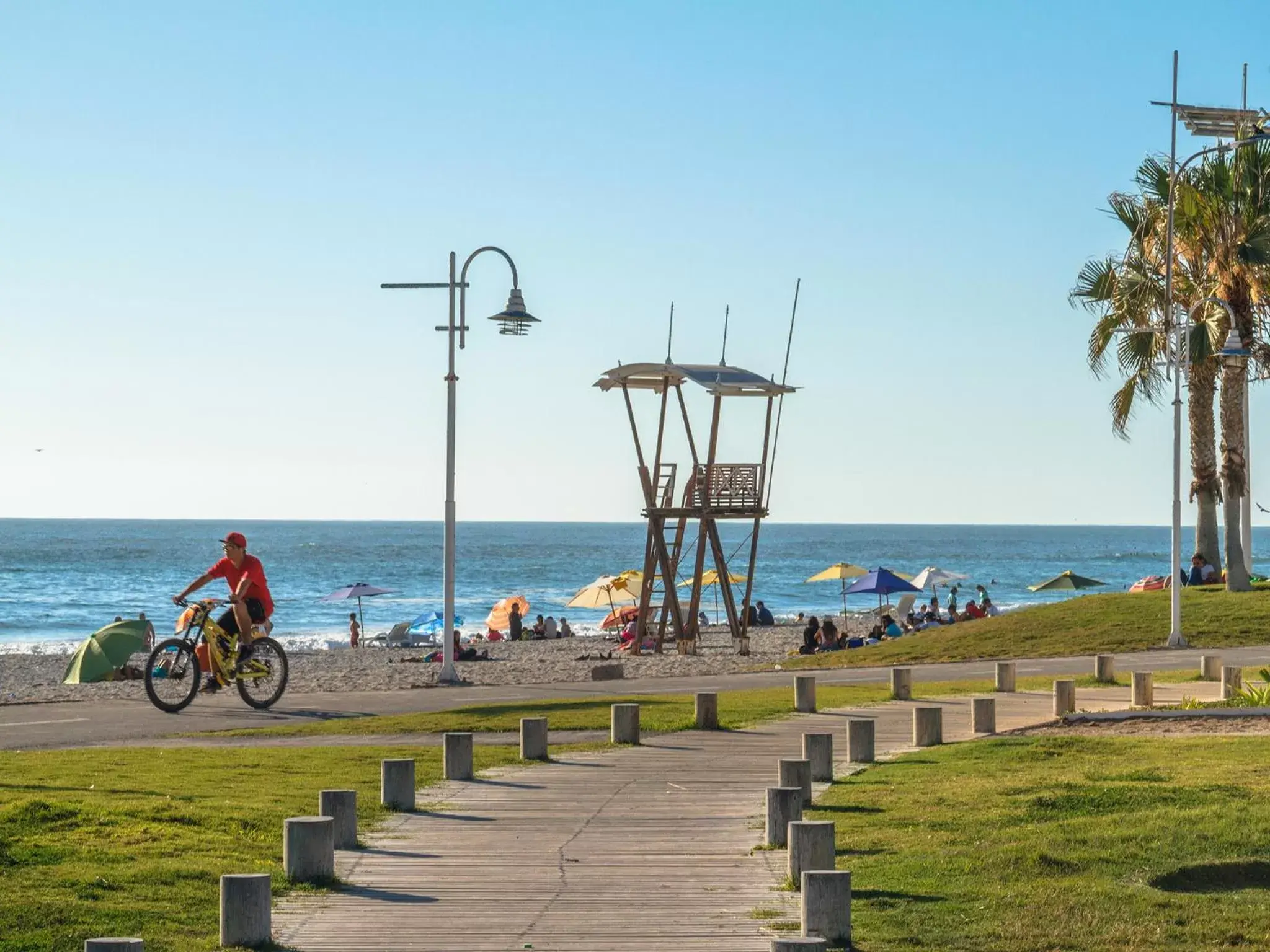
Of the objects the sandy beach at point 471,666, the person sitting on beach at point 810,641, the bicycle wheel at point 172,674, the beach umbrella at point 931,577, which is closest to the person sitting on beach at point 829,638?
the person sitting on beach at point 810,641

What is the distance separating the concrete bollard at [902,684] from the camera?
19.8 metres

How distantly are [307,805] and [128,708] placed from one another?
32.6 feet

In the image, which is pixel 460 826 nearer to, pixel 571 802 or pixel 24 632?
pixel 571 802

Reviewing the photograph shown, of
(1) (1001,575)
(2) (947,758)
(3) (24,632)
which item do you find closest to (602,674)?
(2) (947,758)

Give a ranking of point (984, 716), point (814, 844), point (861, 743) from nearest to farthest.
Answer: point (814, 844) → point (861, 743) → point (984, 716)

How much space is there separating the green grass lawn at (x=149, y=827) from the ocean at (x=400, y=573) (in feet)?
100.0

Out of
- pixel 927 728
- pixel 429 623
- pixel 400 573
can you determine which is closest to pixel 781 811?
pixel 927 728

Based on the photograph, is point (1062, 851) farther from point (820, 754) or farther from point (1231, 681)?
point (1231, 681)

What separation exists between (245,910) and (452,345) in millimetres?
18262

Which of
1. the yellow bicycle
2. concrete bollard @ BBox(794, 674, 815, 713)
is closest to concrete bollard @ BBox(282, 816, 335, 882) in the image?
concrete bollard @ BBox(794, 674, 815, 713)

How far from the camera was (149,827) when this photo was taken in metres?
9.99

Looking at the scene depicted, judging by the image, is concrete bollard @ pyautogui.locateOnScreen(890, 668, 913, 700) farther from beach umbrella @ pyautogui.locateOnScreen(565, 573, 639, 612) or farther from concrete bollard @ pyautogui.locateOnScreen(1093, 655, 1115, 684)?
beach umbrella @ pyautogui.locateOnScreen(565, 573, 639, 612)

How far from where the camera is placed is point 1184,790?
10859mm

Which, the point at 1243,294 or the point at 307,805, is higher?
the point at 1243,294
